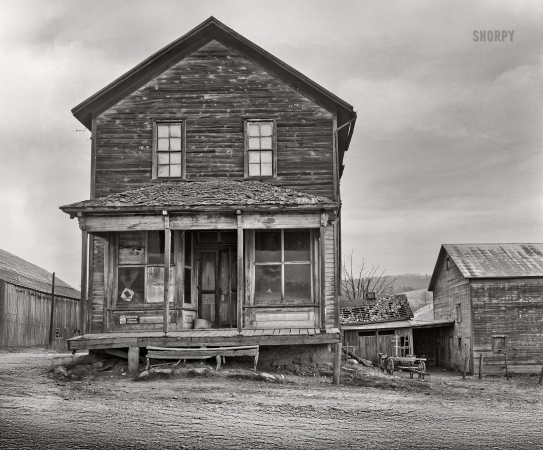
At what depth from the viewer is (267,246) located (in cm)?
1666

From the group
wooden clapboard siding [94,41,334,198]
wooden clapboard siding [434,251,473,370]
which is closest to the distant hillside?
wooden clapboard siding [434,251,473,370]

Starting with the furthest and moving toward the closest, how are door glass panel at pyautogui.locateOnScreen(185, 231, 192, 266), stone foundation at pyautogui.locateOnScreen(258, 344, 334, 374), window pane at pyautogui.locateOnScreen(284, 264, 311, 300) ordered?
door glass panel at pyautogui.locateOnScreen(185, 231, 192, 266), window pane at pyautogui.locateOnScreen(284, 264, 311, 300), stone foundation at pyautogui.locateOnScreen(258, 344, 334, 374)

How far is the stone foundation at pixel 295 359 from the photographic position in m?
15.5

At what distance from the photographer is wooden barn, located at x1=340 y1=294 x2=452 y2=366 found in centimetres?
3177

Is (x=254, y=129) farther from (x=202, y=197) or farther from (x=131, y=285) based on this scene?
(x=131, y=285)

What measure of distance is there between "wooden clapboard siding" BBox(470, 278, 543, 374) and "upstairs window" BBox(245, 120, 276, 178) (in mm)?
16176

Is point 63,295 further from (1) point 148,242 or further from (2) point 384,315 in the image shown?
(1) point 148,242

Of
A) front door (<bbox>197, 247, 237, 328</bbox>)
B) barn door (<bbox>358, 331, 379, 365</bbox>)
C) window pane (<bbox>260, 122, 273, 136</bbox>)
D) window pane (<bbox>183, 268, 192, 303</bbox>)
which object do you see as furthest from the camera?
barn door (<bbox>358, 331, 379, 365</bbox>)

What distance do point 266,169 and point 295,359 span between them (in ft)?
17.1

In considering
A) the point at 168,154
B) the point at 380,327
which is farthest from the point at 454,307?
the point at 168,154

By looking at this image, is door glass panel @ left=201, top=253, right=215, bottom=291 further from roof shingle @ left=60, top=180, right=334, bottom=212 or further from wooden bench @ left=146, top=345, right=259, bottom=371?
wooden bench @ left=146, top=345, right=259, bottom=371

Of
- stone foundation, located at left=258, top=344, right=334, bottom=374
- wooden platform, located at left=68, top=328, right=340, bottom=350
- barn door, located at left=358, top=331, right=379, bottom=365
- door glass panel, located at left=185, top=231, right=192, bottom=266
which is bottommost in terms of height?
barn door, located at left=358, top=331, right=379, bottom=365

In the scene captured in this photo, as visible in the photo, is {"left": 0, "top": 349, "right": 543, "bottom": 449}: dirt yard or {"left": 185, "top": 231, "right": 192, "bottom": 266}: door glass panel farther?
{"left": 185, "top": 231, "right": 192, "bottom": 266}: door glass panel

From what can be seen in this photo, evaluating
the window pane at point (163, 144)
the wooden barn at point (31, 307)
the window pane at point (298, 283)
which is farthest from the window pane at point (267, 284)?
the wooden barn at point (31, 307)
